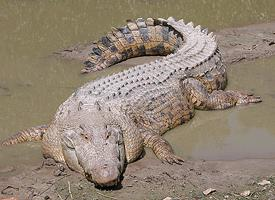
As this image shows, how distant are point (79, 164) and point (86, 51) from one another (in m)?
4.15

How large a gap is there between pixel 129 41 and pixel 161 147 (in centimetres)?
308

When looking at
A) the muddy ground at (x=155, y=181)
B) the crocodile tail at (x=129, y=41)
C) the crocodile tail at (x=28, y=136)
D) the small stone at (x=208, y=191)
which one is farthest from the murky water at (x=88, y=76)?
the small stone at (x=208, y=191)

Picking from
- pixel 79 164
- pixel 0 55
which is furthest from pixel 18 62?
pixel 79 164

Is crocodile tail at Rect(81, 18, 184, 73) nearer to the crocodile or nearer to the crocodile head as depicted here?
the crocodile

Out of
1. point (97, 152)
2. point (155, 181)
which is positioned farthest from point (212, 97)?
point (97, 152)

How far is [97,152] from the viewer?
5.46 meters

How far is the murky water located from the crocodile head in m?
0.65

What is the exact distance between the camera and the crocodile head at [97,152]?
17.3 feet

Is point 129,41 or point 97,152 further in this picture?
point 129,41

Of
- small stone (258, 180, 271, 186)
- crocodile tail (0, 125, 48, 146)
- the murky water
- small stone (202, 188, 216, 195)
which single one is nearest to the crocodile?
crocodile tail (0, 125, 48, 146)

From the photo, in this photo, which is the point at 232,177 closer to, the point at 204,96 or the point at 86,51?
the point at 204,96

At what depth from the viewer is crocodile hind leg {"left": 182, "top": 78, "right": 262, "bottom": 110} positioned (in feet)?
23.5

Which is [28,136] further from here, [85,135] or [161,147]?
[161,147]

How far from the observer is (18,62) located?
919 cm
